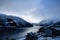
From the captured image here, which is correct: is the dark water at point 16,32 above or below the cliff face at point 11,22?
below

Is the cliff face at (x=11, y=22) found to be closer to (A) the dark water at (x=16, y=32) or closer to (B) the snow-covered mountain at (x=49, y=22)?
(A) the dark water at (x=16, y=32)

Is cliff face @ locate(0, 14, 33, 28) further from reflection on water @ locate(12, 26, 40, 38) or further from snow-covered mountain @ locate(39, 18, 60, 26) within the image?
snow-covered mountain @ locate(39, 18, 60, 26)

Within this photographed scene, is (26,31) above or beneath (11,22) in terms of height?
beneath

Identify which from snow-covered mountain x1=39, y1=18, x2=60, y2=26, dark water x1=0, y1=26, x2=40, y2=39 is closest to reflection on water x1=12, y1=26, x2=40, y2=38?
dark water x1=0, y1=26, x2=40, y2=39

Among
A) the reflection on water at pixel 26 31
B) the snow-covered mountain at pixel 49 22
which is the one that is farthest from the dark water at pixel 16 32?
the snow-covered mountain at pixel 49 22

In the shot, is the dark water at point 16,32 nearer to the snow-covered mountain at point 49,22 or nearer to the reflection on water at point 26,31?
the reflection on water at point 26,31

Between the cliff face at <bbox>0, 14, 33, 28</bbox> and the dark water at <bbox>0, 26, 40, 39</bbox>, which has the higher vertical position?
the cliff face at <bbox>0, 14, 33, 28</bbox>

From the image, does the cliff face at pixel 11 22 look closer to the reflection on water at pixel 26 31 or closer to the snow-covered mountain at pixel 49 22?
the reflection on water at pixel 26 31

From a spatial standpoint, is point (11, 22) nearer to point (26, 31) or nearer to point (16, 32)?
point (16, 32)

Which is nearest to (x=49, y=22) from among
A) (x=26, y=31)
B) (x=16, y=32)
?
(x=26, y=31)

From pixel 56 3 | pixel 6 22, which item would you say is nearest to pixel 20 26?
pixel 6 22

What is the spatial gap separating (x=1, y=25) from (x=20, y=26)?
1.08 ft

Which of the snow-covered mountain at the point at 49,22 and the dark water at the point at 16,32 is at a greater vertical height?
the snow-covered mountain at the point at 49,22

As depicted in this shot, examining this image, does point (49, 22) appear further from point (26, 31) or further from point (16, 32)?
point (16, 32)
